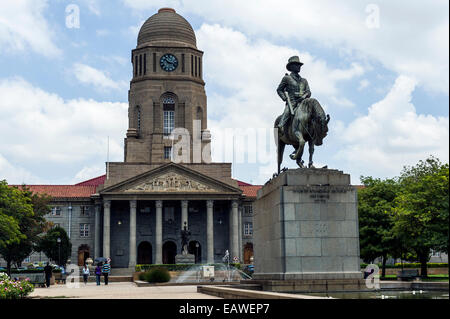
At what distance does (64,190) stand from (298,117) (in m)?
80.9

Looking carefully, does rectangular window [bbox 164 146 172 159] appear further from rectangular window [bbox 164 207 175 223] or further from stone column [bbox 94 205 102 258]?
stone column [bbox 94 205 102 258]

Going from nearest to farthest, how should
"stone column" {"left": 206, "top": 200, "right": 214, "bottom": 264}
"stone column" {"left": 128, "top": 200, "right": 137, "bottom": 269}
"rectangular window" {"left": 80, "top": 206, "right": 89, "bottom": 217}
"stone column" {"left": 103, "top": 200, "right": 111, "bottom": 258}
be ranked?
"stone column" {"left": 128, "top": 200, "right": 137, "bottom": 269} < "stone column" {"left": 103, "top": 200, "right": 111, "bottom": 258} < "stone column" {"left": 206, "top": 200, "right": 214, "bottom": 264} < "rectangular window" {"left": 80, "top": 206, "right": 89, "bottom": 217}

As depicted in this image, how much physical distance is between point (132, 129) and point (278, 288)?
7769 centimetres

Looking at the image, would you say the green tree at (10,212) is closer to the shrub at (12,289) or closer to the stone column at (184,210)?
the stone column at (184,210)

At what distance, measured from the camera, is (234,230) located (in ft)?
274

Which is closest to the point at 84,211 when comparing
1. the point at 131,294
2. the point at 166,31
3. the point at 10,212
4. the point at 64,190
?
the point at 64,190

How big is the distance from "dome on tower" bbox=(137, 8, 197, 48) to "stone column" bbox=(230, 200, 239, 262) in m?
27.1

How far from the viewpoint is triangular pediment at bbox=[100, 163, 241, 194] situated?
8162 cm

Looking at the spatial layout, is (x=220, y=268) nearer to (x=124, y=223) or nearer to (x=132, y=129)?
(x=124, y=223)

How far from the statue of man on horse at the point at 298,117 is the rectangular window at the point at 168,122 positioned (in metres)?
73.6

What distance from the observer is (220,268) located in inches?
2613

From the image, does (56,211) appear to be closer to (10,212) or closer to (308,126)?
(10,212)

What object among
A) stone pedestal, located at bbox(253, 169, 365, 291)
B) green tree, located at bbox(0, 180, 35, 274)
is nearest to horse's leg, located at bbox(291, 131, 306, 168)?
stone pedestal, located at bbox(253, 169, 365, 291)

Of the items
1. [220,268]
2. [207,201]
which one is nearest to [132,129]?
[207,201]
